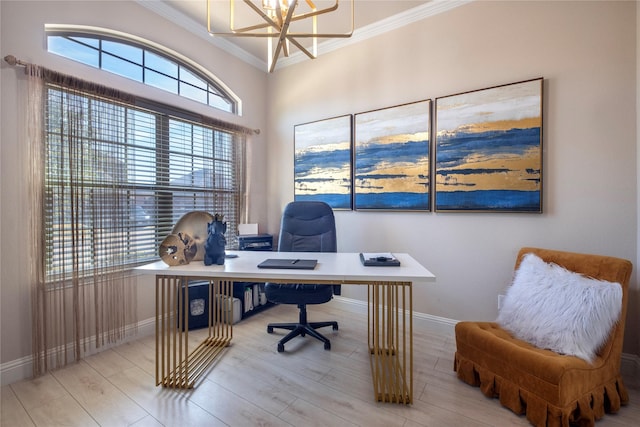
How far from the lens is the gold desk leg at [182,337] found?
5.49 feet

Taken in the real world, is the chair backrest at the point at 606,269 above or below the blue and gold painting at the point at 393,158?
below

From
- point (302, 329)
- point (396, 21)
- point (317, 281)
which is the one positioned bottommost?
point (302, 329)

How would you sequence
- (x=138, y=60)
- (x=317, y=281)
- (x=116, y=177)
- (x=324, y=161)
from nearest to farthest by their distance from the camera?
(x=317, y=281) → (x=116, y=177) → (x=138, y=60) → (x=324, y=161)

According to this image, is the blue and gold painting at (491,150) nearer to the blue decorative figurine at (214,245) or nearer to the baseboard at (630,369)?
the baseboard at (630,369)

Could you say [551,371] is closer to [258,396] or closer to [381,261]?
[381,261]

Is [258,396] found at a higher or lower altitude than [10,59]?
lower

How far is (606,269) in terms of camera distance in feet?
5.24

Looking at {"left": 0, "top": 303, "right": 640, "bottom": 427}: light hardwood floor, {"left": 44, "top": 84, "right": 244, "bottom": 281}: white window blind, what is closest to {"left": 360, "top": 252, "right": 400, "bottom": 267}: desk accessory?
{"left": 0, "top": 303, "right": 640, "bottom": 427}: light hardwood floor

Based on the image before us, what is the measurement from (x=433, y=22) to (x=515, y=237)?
6.51ft

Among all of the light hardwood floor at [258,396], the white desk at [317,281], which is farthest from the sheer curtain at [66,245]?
the white desk at [317,281]

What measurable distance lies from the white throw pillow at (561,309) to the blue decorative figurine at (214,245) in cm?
189

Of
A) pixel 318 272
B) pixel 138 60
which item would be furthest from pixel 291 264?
pixel 138 60

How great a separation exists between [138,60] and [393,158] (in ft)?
8.05

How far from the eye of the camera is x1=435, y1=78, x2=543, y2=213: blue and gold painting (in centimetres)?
204
